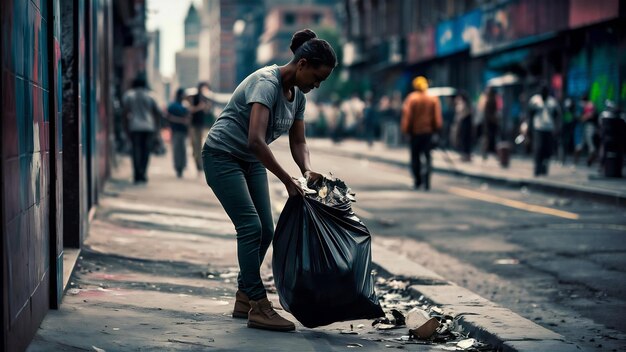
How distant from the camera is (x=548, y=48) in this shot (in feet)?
104

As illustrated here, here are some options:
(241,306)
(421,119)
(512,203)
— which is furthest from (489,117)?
(241,306)

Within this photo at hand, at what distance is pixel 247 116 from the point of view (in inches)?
246

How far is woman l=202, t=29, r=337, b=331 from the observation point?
237 inches

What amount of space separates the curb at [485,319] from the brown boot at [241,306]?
122 centimetres

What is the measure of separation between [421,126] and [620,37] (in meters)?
9.71

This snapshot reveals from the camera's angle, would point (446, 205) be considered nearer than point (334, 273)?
No

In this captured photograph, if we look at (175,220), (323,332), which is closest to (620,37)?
(175,220)

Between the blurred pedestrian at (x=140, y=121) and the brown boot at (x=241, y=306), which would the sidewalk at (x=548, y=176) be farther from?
the brown boot at (x=241, y=306)

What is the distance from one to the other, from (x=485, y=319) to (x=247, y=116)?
1766 mm

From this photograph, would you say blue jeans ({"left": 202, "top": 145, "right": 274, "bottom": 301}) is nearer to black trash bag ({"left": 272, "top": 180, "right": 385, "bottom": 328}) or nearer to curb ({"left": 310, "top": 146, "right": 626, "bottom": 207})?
black trash bag ({"left": 272, "top": 180, "right": 385, "bottom": 328})

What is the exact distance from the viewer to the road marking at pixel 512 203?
14.5m

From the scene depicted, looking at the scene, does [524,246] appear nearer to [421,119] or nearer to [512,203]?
[512,203]

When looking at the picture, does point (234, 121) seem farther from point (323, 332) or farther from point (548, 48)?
point (548, 48)

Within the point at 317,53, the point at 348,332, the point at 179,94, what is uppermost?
the point at 317,53
